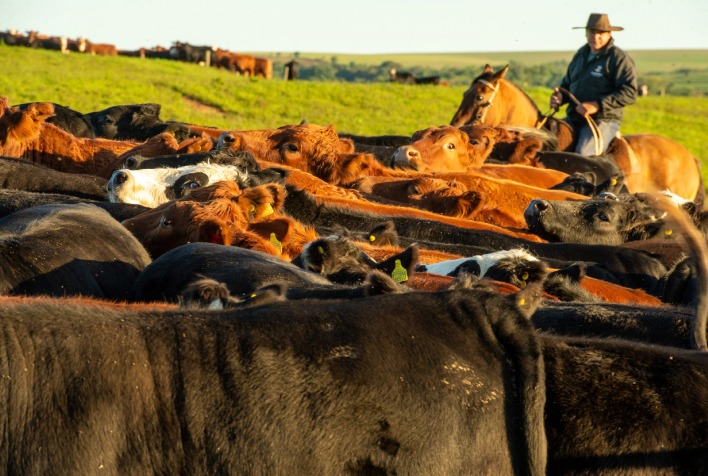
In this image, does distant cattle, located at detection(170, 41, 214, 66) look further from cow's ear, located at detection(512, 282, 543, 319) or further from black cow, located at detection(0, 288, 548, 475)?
black cow, located at detection(0, 288, 548, 475)

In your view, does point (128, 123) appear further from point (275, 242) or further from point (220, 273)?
point (220, 273)

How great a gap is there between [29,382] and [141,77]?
1325 inches

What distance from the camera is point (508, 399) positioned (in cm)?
257

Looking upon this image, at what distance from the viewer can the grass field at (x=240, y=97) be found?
92.1 feet

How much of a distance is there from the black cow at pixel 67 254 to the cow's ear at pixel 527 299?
2875 mm

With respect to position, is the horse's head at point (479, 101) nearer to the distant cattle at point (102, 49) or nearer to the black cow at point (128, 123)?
the black cow at point (128, 123)

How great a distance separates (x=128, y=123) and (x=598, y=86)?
749cm

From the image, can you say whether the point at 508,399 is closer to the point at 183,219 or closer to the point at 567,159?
the point at 183,219

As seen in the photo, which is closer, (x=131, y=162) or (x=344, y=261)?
(x=344, y=261)

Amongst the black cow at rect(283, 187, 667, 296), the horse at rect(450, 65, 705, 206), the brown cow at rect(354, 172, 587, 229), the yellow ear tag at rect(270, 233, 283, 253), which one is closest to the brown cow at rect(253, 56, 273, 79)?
the horse at rect(450, 65, 705, 206)

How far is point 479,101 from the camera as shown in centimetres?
1744

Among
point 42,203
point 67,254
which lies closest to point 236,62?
point 42,203

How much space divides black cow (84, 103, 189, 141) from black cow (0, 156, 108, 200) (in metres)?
5.84

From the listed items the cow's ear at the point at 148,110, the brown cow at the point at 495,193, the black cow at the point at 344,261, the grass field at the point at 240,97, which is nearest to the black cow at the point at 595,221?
the brown cow at the point at 495,193
